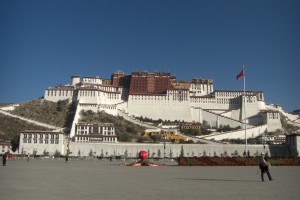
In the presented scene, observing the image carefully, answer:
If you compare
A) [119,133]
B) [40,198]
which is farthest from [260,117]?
[40,198]

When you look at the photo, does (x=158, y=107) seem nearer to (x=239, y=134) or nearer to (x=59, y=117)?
(x=239, y=134)

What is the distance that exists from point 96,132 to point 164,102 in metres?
27.9

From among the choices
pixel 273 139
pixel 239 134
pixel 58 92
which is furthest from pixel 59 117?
pixel 273 139

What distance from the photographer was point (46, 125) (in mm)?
80500

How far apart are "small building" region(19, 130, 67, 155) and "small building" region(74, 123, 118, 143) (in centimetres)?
655

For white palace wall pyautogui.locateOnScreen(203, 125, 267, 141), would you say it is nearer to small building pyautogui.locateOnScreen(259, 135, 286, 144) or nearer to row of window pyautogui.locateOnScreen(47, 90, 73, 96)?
small building pyautogui.locateOnScreen(259, 135, 286, 144)

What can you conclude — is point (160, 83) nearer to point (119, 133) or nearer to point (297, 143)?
point (119, 133)

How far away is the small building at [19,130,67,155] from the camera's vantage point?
67.1 metres

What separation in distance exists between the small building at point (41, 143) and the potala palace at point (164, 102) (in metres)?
6.71

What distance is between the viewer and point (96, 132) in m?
76.4

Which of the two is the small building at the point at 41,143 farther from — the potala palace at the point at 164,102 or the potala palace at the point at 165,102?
the potala palace at the point at 165,102

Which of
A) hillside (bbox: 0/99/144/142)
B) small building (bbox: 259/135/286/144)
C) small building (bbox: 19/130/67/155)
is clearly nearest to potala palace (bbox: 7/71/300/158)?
hillside (bbox: 0/99/144/142)

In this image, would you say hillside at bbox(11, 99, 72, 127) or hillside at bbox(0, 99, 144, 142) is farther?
hillside at bbox(11, 99, 72, 127)

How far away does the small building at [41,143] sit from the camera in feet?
220
